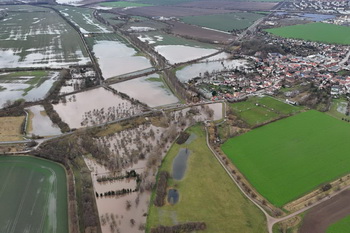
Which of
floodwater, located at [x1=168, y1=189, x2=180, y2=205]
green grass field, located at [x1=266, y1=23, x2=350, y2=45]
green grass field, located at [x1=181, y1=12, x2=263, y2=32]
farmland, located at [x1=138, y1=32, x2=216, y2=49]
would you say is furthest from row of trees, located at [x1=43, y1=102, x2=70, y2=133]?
green grass field, located at [x1=266, y1=23, x2=350, y2=45]

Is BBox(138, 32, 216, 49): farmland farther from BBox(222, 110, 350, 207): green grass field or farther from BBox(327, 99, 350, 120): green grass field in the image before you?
BBox(222, 110, 350, 207): green grass field

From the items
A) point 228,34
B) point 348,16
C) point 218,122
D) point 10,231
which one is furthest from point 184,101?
point 348,16

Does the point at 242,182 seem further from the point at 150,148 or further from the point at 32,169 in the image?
the point at 32,169

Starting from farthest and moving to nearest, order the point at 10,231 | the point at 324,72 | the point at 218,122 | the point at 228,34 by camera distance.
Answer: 1. the point at 228,34
2. the point at 324,72
3. the point at 218,122
4. the point at 10,231

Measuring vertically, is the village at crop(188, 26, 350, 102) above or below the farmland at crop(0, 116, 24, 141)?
above

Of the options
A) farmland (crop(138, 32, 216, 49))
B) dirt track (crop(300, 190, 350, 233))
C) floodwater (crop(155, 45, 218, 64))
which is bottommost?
dirt track (crop(300, 190, 350, 233))

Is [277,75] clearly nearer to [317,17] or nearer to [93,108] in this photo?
[93,108]
